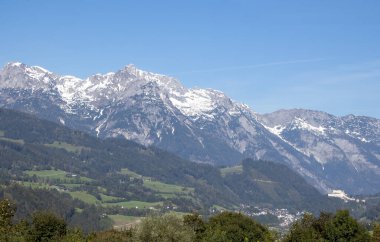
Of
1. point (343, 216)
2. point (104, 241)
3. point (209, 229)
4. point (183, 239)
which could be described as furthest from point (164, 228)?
point (343, 216)

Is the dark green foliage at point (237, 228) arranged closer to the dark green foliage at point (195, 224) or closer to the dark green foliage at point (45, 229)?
the dark green foliage at point (195, 224)

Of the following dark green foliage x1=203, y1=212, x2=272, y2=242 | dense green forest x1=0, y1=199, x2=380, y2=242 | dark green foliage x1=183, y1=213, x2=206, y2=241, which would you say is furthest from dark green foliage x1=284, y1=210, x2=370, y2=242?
dark green foliage x1=183, y1=213, x2=206, y2=241

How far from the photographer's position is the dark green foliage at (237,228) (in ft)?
470

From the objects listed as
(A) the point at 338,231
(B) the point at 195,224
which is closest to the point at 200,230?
(B) the point at 195,224

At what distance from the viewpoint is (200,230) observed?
147m

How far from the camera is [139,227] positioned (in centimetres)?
11975

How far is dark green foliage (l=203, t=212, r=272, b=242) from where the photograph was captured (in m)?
143

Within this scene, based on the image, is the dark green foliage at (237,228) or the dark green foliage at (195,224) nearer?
the dark green foliage at (237,228)

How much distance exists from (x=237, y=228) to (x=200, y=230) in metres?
9.29

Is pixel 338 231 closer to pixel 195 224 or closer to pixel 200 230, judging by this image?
pixel 200 230

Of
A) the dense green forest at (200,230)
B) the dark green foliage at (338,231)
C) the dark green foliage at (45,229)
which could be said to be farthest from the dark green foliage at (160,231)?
the dark green foliage at (45,229)

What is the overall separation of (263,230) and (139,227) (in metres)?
47.8

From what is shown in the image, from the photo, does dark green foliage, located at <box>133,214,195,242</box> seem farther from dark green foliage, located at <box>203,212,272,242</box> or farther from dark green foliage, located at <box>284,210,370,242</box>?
dark green foliage, located at <box>284,210,370,242</box>

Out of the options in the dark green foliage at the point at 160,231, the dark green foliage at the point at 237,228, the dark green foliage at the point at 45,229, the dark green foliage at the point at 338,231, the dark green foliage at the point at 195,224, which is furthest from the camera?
the dark green foliage at the point at 45,229
